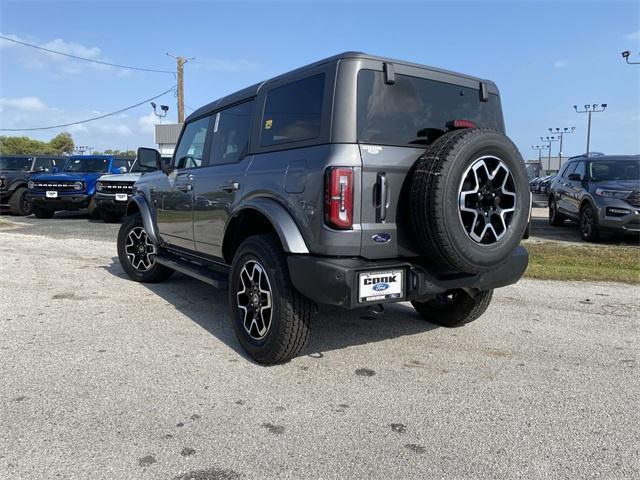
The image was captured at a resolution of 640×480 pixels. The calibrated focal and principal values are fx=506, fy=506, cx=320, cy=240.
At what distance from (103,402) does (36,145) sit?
9447 cm

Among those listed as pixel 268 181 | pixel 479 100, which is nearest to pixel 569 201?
pixel 479 100

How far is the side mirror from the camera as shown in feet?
18.4

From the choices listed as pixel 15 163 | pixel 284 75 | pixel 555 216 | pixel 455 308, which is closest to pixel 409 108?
pixel 284 75

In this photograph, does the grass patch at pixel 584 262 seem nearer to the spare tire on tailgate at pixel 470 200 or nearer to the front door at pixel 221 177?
the spare tire on tailgate at pixel 470 200

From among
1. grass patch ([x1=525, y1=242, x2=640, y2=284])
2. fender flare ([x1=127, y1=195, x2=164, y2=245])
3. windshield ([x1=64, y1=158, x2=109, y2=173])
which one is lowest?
grass patch ([x1=525, y1=242, x2=640, y2=284])

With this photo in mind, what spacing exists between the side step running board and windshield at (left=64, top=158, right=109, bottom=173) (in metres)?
10.7

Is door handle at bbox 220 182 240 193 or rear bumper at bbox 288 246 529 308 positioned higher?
door handle at bbox 220 182 240 193

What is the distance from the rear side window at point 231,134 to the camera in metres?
4.14

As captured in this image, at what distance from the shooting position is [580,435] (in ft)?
8.59

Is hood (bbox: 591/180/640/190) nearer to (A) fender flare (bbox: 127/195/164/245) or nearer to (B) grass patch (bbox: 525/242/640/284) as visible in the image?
(B) grass patch (bbox: 525/242/640/284)

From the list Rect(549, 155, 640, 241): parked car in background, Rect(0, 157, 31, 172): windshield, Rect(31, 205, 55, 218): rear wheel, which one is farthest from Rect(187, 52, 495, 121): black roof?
Rect(0, 157, 31, 172): windshield

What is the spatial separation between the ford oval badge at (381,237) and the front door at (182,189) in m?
2.27

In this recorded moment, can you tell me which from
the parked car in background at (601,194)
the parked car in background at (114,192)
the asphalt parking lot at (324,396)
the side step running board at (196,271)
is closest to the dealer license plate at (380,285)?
the asphalt parking lot at (324,396)

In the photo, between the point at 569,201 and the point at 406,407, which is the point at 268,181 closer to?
the point at 406,407
